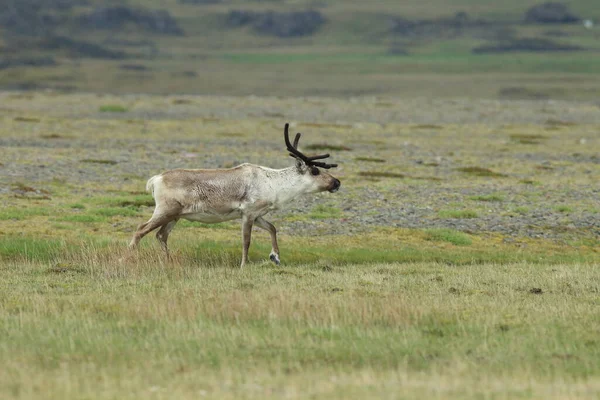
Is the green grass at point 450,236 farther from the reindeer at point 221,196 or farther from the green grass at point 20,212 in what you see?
the green grass at point 20,212

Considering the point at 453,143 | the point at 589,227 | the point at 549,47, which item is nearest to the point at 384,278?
the point at 589,227

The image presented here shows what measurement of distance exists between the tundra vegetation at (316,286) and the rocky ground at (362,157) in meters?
0.17

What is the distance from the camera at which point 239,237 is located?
23.5 meters

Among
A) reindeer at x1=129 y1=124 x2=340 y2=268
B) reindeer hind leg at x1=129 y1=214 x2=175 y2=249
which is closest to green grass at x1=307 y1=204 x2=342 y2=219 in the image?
reindeer at x1=129 y1=124 x2=340 y2=268

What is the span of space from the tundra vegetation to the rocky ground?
168mm

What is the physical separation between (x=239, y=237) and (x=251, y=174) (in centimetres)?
310

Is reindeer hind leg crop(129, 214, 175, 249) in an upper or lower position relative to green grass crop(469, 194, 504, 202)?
upper

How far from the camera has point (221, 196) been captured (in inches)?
797

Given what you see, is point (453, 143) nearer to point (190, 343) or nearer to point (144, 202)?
point (144, 202)

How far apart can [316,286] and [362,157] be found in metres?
24.9

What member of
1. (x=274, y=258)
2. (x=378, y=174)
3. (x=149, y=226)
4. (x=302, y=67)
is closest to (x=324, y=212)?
(x=274, y=258)

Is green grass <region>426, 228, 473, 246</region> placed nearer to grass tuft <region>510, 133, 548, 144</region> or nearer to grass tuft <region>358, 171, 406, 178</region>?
grass tuft <region>358, 171, 406, 178</region>

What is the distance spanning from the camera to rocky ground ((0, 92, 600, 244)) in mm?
27328

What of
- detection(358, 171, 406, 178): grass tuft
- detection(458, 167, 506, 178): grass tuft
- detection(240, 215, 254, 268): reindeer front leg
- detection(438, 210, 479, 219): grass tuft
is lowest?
detection(458, 167, 506, 178): grass tuft
